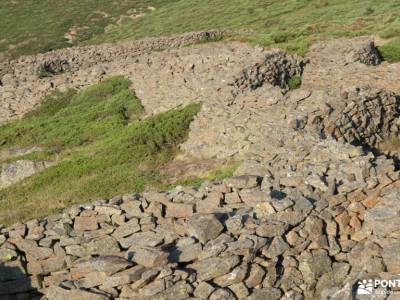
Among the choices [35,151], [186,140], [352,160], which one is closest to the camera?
[352,160]

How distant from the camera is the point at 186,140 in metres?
22.5

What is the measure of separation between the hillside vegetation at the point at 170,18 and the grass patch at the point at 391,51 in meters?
6.16

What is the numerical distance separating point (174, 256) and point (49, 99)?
884 inches

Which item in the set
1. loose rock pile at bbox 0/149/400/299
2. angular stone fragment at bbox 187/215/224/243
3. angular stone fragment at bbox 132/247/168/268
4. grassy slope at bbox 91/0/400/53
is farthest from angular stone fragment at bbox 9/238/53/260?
grassy slope at bbox 91/0/400/53

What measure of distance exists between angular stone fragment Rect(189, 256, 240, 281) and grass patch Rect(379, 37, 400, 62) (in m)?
24.8

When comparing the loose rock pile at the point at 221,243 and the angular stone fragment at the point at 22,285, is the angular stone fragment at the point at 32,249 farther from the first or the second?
the angular stone fragment at the point at 22,285

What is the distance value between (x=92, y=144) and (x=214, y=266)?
48.4 ft

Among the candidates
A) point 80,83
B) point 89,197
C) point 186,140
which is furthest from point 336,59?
point 89,197

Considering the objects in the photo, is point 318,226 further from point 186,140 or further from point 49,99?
point 49,99

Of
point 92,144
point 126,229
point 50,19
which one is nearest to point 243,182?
point 126,229

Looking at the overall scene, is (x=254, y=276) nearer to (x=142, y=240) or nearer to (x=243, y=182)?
(x=142, y=240)

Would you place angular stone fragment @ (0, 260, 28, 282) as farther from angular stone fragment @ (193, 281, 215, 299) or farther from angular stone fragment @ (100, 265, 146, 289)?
angular stone fragment @ (193, 281, 215, 299)

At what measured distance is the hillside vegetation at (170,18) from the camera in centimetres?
4831

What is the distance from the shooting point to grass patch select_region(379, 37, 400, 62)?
32.8 meters
